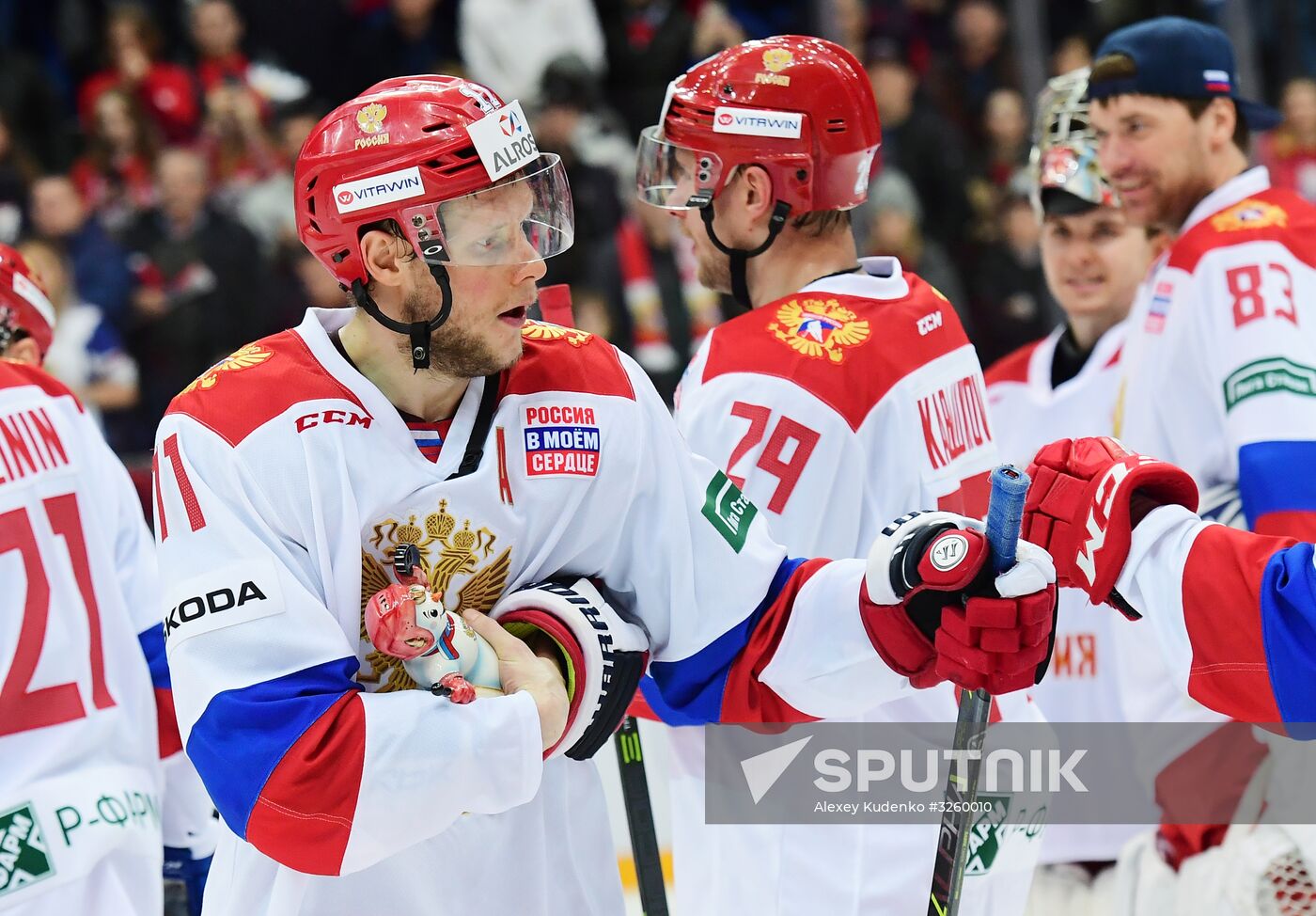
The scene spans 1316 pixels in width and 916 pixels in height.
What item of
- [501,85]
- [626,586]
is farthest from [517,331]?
[501,85]

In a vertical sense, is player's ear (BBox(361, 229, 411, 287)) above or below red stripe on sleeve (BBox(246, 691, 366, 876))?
above

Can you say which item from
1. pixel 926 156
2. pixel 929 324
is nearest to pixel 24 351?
pixel 929 324

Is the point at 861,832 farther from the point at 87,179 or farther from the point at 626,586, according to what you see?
the point at 87,179

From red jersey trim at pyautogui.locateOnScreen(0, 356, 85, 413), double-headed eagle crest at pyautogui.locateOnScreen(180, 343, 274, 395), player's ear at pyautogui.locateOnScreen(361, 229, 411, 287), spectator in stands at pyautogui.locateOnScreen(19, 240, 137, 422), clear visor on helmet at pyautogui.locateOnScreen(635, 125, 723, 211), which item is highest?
player's ear at pyautogui.locateOnScreen(361, 229, 411, 287)

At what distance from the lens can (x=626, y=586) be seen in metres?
2.63

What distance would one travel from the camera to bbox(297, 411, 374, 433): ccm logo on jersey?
238 centimetres

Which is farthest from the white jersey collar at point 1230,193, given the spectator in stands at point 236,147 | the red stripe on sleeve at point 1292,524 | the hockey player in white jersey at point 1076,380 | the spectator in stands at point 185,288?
the spectator in stands at point 236,147

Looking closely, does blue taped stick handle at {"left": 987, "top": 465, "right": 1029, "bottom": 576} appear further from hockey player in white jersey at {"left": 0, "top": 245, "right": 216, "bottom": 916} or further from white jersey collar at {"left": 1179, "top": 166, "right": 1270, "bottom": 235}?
white jersey collar at {"left": 1179, "top": 166, "right": 1270, "bottom": 235}

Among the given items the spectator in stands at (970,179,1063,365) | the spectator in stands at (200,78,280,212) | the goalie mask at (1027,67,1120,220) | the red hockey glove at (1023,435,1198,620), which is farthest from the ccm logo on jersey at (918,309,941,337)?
the spectator in stands at (200,78,280,212)

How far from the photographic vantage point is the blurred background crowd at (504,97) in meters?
7.45

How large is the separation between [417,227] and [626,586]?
646 millimetres

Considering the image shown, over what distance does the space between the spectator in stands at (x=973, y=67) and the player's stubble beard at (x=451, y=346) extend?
7120 mm

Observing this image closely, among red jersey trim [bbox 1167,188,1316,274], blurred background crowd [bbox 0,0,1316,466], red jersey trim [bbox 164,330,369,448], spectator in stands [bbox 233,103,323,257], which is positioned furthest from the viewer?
spectator in stands [bbox 233,103,323,257]

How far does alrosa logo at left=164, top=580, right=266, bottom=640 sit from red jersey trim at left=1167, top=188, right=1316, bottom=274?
97.2 inches
